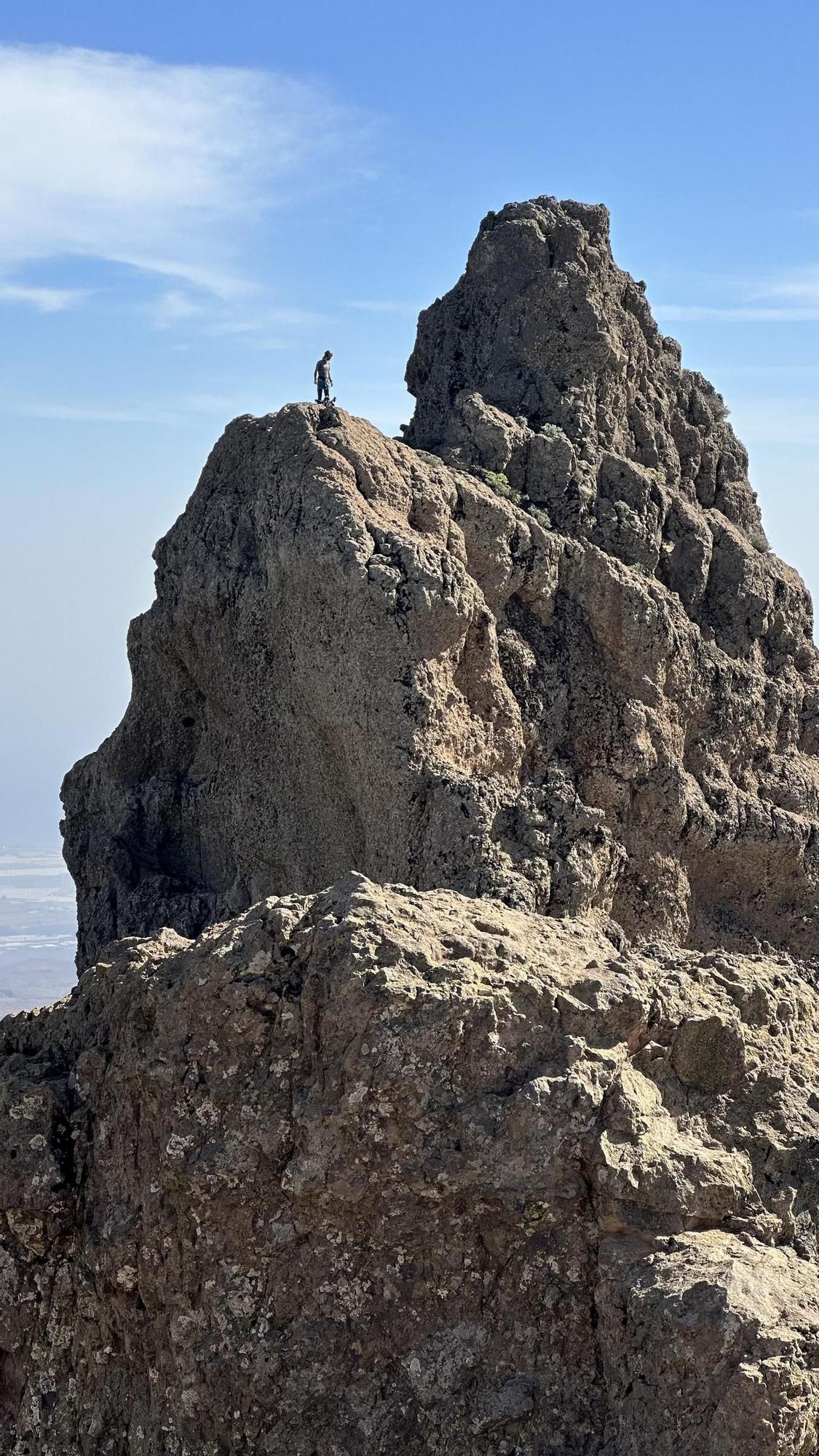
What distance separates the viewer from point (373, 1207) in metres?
13.2

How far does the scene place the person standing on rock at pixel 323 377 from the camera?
2361 centimetres

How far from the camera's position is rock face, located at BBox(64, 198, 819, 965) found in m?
20.3

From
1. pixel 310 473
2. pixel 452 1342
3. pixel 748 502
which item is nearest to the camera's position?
pixel 452 1342

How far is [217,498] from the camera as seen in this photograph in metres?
22.9

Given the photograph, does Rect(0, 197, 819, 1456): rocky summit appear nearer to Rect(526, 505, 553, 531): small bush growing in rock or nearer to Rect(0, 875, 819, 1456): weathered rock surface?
Rect(0, 875, 819, 1456): weathered rock surface

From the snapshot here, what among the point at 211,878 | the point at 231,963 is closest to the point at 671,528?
the point at 211,878

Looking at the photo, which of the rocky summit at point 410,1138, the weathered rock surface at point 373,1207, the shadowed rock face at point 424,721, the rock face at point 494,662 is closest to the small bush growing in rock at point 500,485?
the rock face at point 494,662

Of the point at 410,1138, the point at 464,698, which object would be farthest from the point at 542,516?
the point at 410,1138

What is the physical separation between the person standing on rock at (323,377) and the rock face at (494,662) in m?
1.38

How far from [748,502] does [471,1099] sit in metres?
15.3

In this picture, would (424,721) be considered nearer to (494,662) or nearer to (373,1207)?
(494,662)

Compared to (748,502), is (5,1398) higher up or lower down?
lower down

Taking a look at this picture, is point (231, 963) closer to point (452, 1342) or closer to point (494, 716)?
point (452, 1342)

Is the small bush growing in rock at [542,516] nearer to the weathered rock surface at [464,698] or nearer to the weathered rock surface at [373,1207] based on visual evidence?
the weathered rock surface at [464,698]
